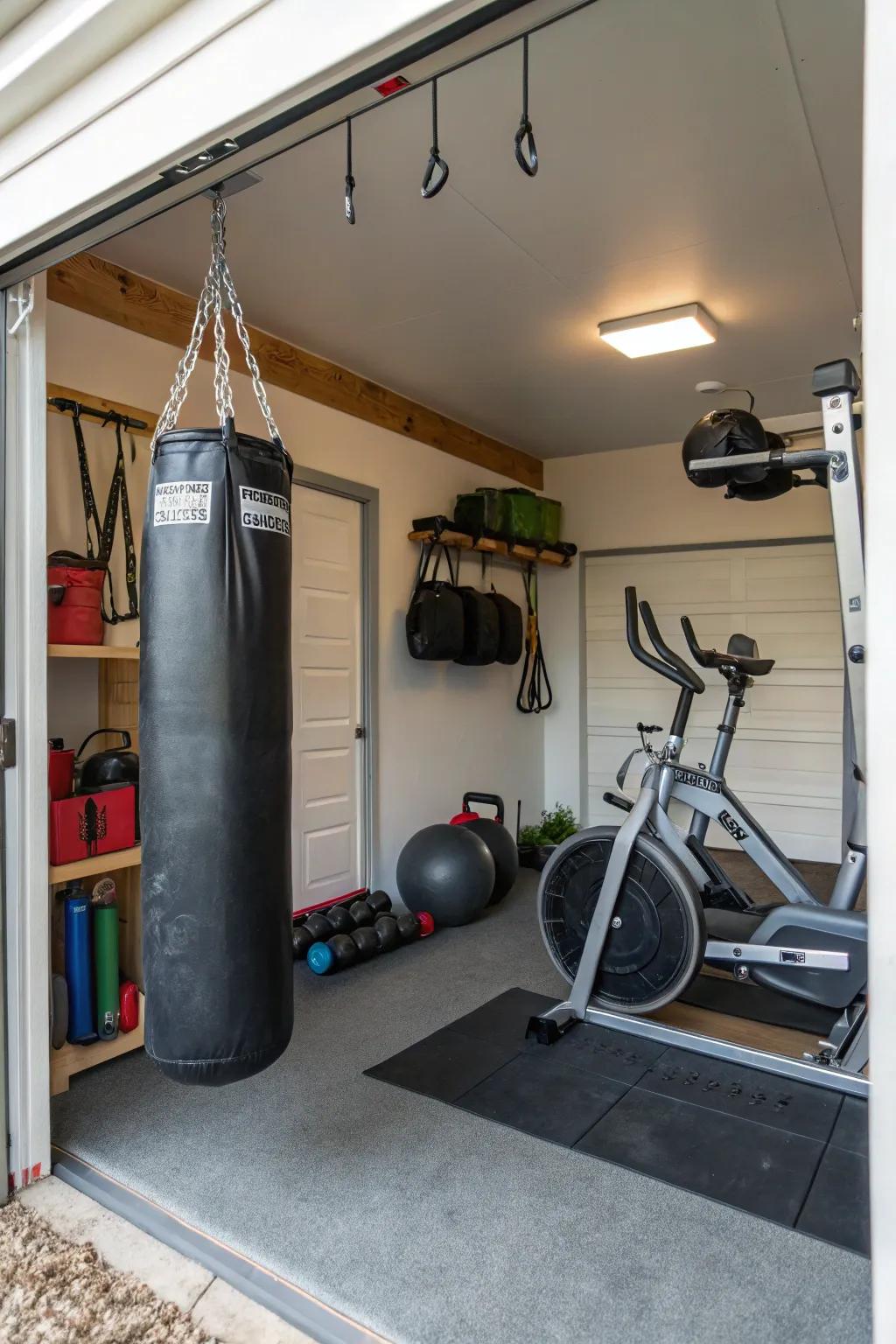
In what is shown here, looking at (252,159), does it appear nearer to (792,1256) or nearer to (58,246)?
(58,246)

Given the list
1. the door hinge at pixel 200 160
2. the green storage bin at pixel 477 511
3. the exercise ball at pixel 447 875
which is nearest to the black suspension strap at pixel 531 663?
the green storage bin at pixel 477 511

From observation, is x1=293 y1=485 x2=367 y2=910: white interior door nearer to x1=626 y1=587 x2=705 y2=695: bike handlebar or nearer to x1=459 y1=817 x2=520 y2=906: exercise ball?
x1=459 y1=817 x2=520 y2=906: exercise ball

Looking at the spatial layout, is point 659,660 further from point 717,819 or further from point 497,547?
point 497,547

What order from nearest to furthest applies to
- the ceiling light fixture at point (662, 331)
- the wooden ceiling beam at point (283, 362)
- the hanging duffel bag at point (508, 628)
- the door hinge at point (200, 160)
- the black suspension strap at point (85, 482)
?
1. the door hinge at point (200, 160)
2. the black suspension strap at point (85, 482)
3. the wooden ceiling beam at point (283, 362)
4. the ceiling light fixture at point (662, 331)
5. the hanging duffel bag at point (508, 628)

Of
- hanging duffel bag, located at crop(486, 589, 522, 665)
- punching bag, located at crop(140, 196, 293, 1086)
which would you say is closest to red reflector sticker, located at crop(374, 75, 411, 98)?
punching bag, located at crop(140, 196, 293, 1086)

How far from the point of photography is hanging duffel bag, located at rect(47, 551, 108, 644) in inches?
105

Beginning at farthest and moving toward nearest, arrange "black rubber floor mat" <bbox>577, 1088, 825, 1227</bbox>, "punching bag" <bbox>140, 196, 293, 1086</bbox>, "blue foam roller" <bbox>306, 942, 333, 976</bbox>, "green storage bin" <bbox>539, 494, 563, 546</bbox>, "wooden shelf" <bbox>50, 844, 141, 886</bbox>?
"green storage bin" <bbox>539, 494, 563, 546</bbox>
"blue foam roller" <bbox>306, 942, 333, 976</bbox>
"wooden shelf" <bbox>50, 844, 141, 886</bbox>
"black rubber floor mat" <bbox>577, 1088, 825, 1227</bbox>
"punching bag" <bbox>140, 196, 293, 1086</bbox>

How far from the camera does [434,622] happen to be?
15.4 ft

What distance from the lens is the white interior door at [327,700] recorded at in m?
4.22

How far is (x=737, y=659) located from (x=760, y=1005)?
1307mm

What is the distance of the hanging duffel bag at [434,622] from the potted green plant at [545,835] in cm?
146

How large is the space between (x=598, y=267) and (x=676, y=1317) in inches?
127

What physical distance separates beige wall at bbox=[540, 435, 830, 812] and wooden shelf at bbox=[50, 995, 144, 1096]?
152 inches

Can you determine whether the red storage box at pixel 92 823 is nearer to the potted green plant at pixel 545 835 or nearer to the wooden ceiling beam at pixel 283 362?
the wooden ceiling beam at pixel 283 362
